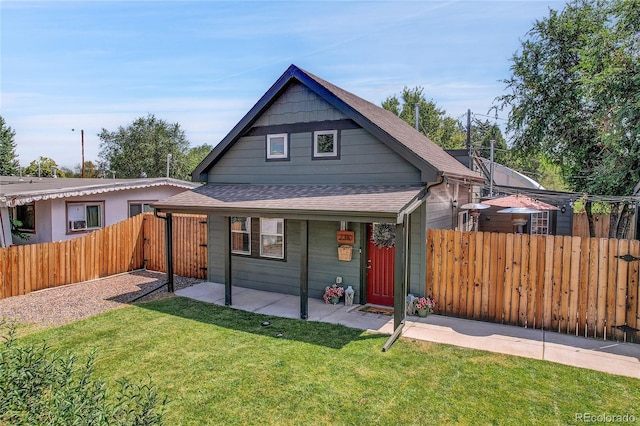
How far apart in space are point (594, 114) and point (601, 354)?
34.7 feet

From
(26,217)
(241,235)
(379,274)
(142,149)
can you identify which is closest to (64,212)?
(26,217)

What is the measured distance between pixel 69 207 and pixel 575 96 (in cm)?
2000

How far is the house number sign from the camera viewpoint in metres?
9.23

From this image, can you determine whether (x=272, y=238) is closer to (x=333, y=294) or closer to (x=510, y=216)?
(x=333, y=294)

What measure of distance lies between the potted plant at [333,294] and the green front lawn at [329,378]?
152cm

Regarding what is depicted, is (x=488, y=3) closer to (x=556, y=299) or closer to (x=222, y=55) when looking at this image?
(x=556, y=299)

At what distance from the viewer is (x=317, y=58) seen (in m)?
19.4

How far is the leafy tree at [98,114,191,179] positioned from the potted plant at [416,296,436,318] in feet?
117

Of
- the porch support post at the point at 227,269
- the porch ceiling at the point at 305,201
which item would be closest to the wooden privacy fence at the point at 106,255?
the porch ceiling at the point at 305,201

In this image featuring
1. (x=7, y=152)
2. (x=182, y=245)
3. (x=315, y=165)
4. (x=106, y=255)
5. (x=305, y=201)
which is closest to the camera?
(x=305, y=201)

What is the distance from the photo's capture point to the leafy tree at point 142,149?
38.2m

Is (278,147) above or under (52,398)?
above

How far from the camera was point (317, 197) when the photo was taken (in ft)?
29.1

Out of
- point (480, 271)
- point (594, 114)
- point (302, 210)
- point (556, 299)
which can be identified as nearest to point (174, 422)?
point (302, 210)
